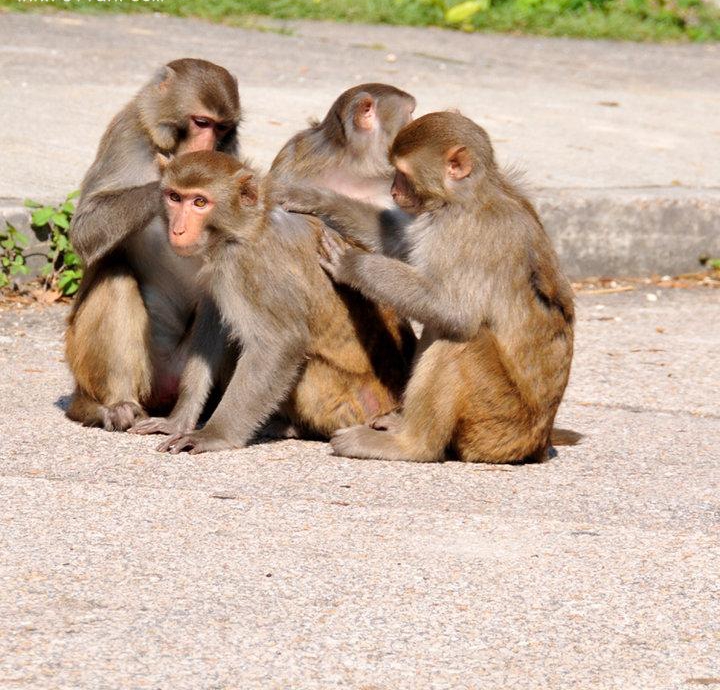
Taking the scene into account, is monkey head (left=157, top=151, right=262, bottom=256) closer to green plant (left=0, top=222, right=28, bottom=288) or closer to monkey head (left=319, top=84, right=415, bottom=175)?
monkey head (left=319, top=84, right=415, bottom=175)

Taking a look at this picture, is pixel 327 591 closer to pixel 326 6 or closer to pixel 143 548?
pixel 143 548

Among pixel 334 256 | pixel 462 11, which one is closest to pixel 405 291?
pixel 334 256

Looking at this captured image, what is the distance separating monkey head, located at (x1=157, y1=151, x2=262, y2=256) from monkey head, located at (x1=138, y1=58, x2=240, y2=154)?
32cm

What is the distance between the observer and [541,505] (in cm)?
456

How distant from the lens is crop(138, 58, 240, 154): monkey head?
5207 mm

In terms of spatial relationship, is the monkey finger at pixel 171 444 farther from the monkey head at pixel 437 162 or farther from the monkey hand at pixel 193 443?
the monkey head at pixel 437 162

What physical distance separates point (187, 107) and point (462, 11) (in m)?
8.60

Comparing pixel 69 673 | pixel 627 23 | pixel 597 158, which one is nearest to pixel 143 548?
pixel 69 673

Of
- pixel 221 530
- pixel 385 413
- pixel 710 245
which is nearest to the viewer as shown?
pixel 221 530

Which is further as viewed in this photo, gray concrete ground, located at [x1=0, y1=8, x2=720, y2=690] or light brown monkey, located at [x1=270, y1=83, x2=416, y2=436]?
light brown monkey, located at [x1=270, y1=83, x2=416, y2=436]

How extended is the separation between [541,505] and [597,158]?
473 cm

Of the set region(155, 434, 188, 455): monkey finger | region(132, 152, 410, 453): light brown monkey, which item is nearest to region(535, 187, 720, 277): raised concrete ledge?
region(132, 152, 410, 453): light brown monkey

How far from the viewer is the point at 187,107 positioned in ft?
17.1

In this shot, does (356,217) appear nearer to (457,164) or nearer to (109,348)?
(457,164)
